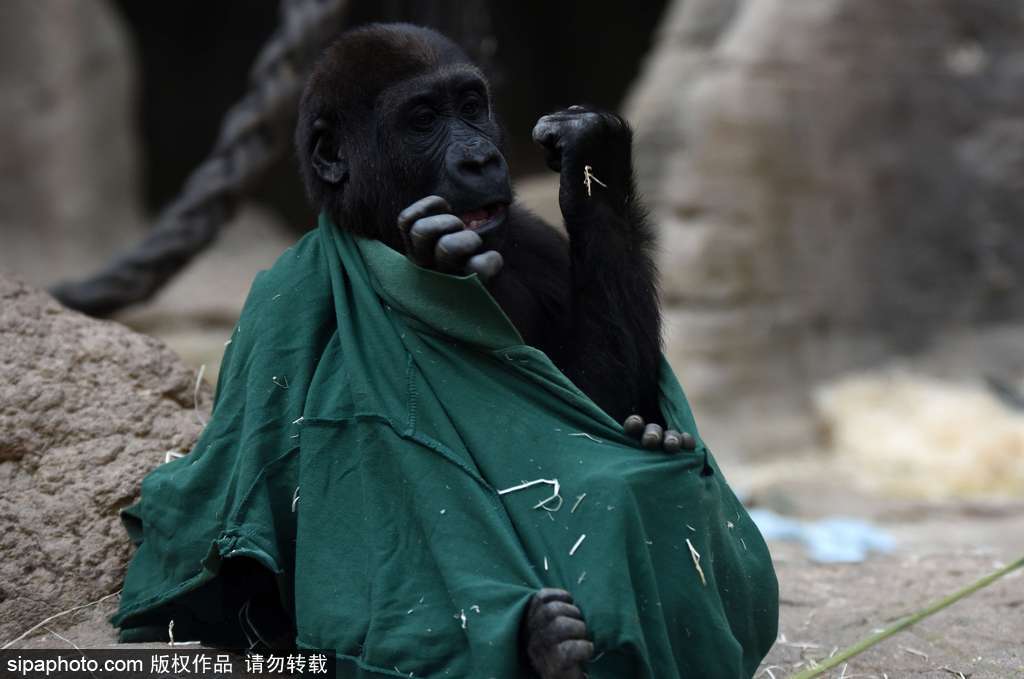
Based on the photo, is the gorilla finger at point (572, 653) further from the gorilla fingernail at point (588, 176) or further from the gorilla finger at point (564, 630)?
the gorilla fingernail at point (588, 176)

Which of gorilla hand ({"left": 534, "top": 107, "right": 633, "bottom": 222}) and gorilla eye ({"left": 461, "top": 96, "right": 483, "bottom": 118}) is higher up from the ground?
gorilla eye ({"left": 461, "top": 96, "right": 483, "bottom": 118})

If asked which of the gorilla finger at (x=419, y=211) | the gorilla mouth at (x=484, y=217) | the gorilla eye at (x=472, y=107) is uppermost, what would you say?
the gorilla eye at (x=472, y=107)

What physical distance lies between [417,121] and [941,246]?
14.9 feet

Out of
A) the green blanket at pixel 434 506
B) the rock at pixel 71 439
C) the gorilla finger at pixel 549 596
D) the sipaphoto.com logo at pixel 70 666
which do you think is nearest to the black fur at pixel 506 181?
the green blanket at pixel 434 506

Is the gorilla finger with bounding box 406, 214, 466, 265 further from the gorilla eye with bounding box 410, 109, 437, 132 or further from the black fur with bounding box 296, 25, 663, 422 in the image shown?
the gorilla eye with bounding box 410, 109, 437, 132

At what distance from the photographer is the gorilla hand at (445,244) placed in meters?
2.21

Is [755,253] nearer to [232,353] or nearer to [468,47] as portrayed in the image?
[468,47]

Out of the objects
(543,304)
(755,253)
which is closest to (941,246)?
(755,253)

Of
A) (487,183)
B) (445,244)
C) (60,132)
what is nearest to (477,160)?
(487,183)

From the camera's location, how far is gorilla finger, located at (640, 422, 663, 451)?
2229 millimetres

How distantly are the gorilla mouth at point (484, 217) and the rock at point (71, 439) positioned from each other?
921 millimetres

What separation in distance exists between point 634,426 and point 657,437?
5 centimetres

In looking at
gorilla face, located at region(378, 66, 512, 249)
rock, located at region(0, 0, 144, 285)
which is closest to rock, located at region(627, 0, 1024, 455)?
gorilla face, located at region(378, 66, 512, 249)

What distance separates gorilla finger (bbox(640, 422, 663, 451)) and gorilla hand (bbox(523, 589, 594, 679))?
34 centimetres
